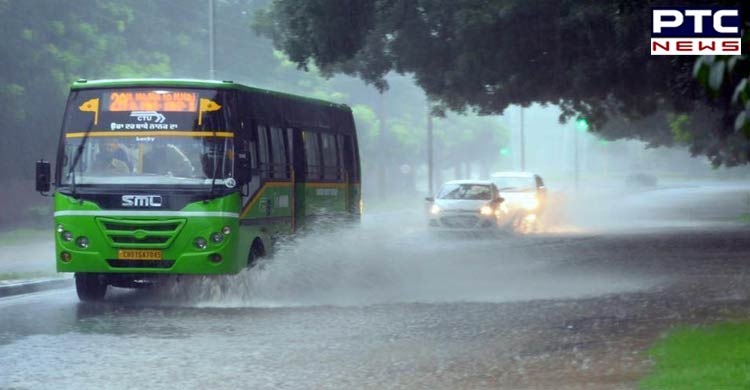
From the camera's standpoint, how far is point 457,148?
96.1 meters

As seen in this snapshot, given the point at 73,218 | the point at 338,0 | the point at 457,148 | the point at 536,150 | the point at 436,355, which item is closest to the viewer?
the point at 436,355

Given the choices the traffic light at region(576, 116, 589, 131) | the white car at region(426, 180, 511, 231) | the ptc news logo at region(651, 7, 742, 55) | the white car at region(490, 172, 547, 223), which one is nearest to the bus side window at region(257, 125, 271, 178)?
the ptc news logo at region(651, 7, 742, 55)

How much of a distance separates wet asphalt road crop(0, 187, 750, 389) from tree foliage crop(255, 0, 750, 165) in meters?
3.55

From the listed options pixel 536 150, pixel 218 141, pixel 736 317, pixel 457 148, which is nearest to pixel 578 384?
pixel 736 317

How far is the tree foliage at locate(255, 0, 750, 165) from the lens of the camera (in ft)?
72.8

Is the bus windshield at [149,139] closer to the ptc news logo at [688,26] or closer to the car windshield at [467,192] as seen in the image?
the ptc news logo at [688,26]

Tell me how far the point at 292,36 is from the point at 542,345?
14.2 m

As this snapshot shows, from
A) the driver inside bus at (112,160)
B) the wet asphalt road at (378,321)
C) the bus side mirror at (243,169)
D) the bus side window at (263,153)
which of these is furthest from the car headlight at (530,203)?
the driver inside bus at (112,160)

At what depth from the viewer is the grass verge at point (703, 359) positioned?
9.45m

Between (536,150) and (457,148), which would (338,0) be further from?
(536,150)

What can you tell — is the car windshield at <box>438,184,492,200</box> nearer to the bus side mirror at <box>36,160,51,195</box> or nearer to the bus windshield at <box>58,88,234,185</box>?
the bus windshield at <box>58,88,234,185</box>

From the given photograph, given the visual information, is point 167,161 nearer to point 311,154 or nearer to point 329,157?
point 311,154

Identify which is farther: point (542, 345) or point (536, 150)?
point (536, 150)

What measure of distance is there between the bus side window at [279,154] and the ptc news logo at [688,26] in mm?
5351
